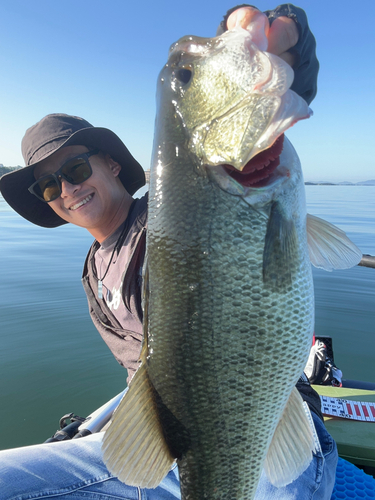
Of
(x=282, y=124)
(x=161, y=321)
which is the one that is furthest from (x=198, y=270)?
(x=282, y=124)

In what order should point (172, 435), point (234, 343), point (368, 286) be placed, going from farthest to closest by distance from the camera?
point (368, 286)
point (172, 435)
point (234, 343)

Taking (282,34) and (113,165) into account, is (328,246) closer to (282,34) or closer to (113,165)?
(282,34)

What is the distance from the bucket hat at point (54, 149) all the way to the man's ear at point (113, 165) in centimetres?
3

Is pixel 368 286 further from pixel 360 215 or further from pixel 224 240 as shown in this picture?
pixel 360 215

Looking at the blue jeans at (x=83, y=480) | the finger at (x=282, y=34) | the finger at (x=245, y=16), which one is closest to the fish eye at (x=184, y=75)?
the finger at (x=245, y=16)

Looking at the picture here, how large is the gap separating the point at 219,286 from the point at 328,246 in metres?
0.54

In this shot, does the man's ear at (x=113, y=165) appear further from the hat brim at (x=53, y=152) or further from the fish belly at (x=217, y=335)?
the fish belly at (x=217, y=335)

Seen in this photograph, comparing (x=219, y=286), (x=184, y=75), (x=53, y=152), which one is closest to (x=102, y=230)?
(x=53, y=152)

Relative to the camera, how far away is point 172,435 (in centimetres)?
135

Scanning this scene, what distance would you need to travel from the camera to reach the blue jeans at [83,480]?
1.74 m

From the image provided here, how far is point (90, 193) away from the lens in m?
2.74

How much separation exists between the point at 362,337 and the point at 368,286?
249cm

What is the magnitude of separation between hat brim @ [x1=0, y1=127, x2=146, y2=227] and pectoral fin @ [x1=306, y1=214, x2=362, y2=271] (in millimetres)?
1876

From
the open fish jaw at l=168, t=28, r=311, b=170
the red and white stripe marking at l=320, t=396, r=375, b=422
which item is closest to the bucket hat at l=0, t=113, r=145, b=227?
the open fish jaw at l=168, t=28, r=311, b=170
